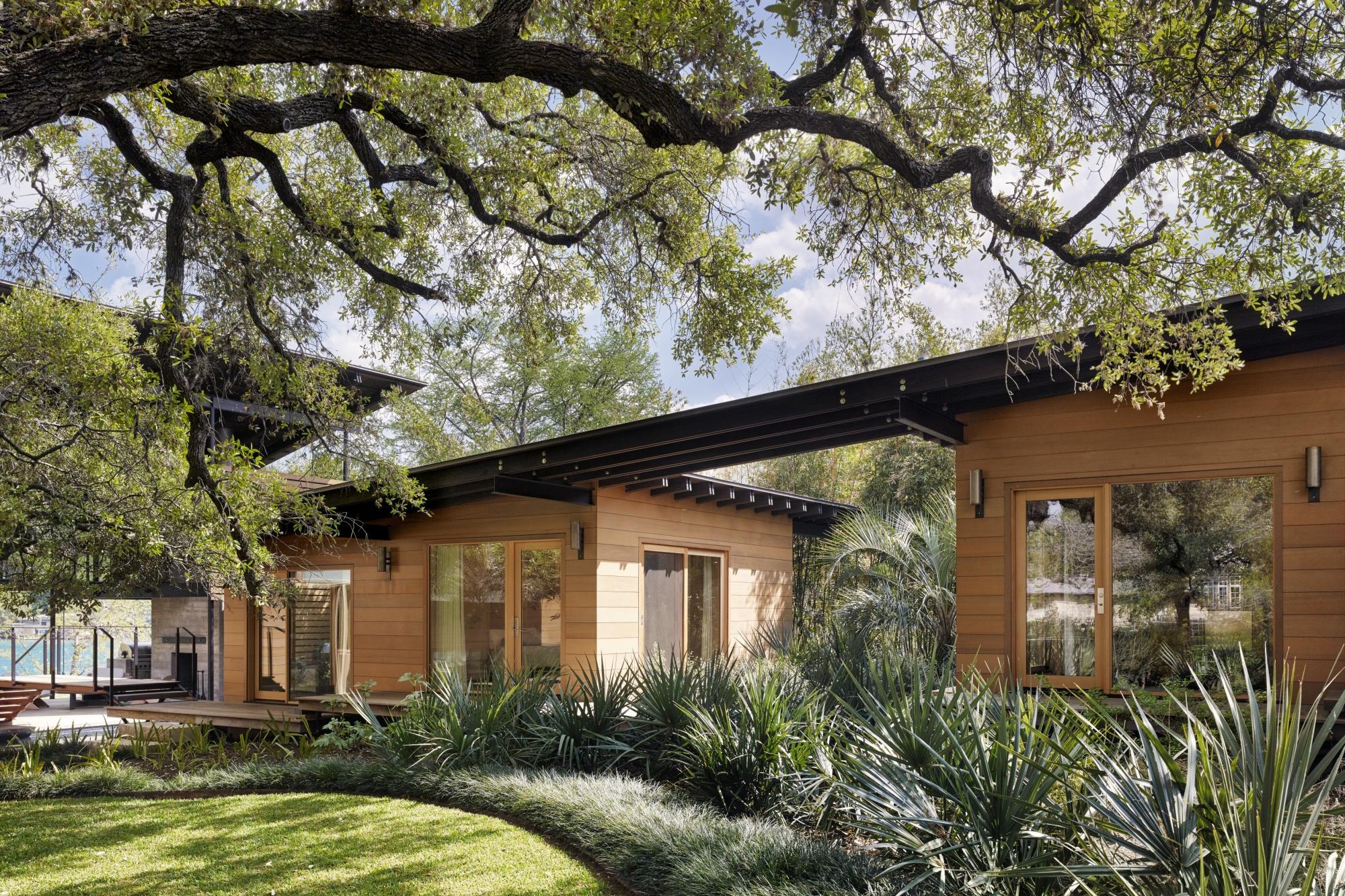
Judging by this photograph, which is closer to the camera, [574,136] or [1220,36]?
[1220,36]

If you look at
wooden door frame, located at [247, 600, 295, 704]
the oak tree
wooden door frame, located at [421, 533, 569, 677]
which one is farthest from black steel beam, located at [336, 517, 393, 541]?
the oak tree

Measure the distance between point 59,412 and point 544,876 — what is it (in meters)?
4.60

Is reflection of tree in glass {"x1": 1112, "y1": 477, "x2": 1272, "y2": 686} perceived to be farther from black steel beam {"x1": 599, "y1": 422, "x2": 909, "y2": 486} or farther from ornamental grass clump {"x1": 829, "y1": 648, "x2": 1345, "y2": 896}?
ornamental grass clump {"x1": 829, "y1": 648, "x2": 1345, "y2": 896}

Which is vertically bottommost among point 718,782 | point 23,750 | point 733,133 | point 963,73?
point 23,750

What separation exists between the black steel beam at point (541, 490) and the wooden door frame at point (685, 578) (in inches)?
44.6

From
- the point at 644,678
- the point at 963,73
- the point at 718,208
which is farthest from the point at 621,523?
the point at 963,73

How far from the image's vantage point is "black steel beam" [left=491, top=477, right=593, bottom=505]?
10.1m

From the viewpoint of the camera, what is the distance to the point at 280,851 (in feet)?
19.1

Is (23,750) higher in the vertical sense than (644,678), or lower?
lower

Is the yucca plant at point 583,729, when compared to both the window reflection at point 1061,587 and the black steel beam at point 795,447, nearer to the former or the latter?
the black steel beam at point 795,447

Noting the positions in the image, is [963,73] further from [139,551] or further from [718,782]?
[139,551]

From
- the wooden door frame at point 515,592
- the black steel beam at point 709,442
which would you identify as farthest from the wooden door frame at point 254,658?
the black steel beam at point 709,442

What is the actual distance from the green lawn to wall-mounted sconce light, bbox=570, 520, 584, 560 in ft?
13.5

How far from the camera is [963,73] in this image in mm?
6500
